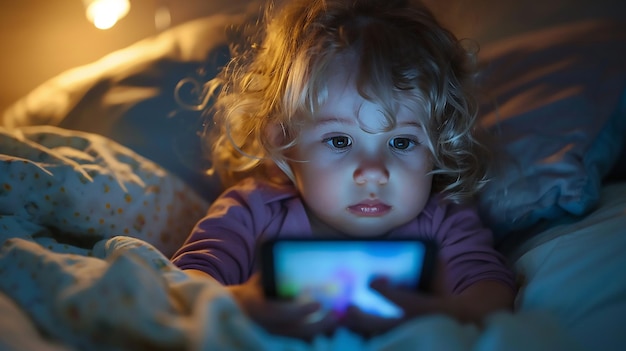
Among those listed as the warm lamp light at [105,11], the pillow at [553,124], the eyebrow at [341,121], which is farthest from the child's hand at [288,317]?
the warm lamp light at [105,11]

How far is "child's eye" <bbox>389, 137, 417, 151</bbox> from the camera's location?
911 mm

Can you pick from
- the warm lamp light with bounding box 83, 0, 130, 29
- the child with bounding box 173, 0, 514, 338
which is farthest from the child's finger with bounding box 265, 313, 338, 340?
the warm lamp light with bounding box 83, 0, 130, 29

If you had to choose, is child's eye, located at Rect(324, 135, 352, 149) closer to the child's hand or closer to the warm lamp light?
the child's hand

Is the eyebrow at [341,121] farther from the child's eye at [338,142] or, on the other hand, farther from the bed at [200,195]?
the bed at [200,195]

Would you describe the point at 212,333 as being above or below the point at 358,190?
above

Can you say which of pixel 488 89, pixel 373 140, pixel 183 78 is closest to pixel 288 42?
pixel 373 140

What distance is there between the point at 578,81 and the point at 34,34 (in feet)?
4.26

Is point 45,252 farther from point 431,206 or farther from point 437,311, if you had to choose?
point 431,206

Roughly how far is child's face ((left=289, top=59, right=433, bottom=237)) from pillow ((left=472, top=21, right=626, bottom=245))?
0.17m

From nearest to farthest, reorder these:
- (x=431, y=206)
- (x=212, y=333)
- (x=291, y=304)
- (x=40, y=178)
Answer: (x=212, y=333) → (x=291, y=304) → (x=40, y=178) → (x=431, y=206)

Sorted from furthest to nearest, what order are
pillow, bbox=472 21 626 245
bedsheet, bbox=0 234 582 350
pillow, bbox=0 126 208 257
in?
pillow, bbox=472 21 626 245 < pillow, bbox=0 126 208 257 < bedsheet, bbox=0 234 582 350

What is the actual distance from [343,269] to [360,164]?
261mm

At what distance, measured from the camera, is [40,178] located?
0.86 meters

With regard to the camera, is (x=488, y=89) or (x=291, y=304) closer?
(x=291, y=304)
